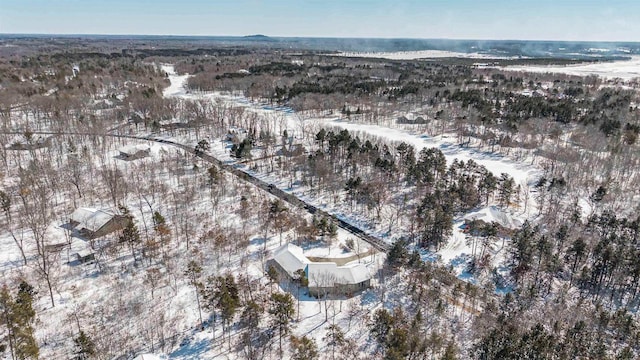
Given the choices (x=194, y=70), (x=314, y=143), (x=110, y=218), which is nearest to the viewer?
(x=110, y=218)

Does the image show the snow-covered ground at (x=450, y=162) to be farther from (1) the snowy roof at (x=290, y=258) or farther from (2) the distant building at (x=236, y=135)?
(1) the snowy roof at (x=290, y=258)

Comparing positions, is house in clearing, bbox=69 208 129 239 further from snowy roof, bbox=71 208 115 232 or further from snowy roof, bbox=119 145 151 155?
snowy roof, bbox=119 145 151 155

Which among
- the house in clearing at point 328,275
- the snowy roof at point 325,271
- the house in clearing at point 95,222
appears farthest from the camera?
the house in clearing at point 95,222

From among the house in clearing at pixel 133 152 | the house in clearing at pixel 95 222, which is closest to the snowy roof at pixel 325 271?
the house in clearing at pixel 95 222

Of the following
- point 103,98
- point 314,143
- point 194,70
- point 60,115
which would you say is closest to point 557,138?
point 314,143

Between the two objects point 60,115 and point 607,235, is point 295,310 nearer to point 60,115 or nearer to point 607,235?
point 607,235
